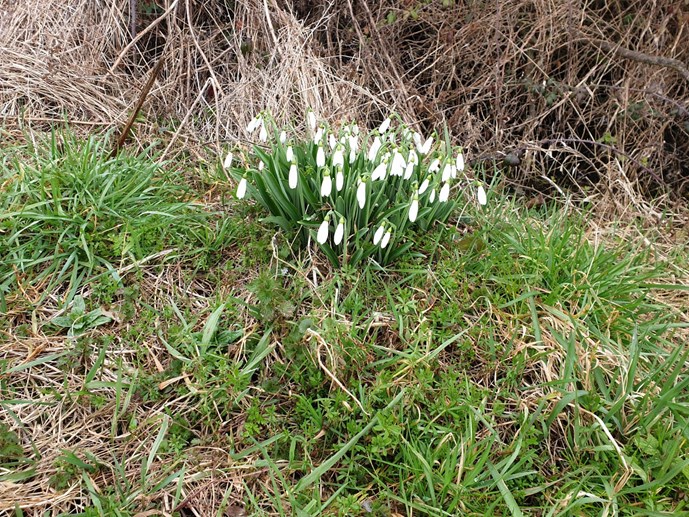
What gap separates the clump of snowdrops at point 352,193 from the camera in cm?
245

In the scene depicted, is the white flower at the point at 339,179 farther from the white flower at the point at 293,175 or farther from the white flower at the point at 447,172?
the white flower at the point at 447,172

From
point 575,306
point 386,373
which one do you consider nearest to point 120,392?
point 386,373

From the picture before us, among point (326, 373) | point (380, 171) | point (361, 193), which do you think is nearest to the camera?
point (326, 373)

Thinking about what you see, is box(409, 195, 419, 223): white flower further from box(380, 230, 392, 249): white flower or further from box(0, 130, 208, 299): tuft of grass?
box(0, 130, 208, 299): tuft of grass

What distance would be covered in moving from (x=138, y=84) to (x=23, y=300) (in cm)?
211

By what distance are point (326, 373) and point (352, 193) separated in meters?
0.81

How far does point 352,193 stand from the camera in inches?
97.1

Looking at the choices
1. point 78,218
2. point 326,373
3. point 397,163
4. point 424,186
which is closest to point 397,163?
point 397,163

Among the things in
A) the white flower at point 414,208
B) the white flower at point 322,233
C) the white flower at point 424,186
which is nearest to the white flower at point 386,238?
the white flower at point 414,208

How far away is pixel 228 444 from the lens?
2.08m

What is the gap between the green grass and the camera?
191cm

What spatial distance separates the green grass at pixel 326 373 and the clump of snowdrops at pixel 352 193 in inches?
4.8

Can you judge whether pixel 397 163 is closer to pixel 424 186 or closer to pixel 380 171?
pixel 380 171

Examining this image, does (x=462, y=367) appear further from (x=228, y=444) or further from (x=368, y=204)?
(x=228, y=444)
